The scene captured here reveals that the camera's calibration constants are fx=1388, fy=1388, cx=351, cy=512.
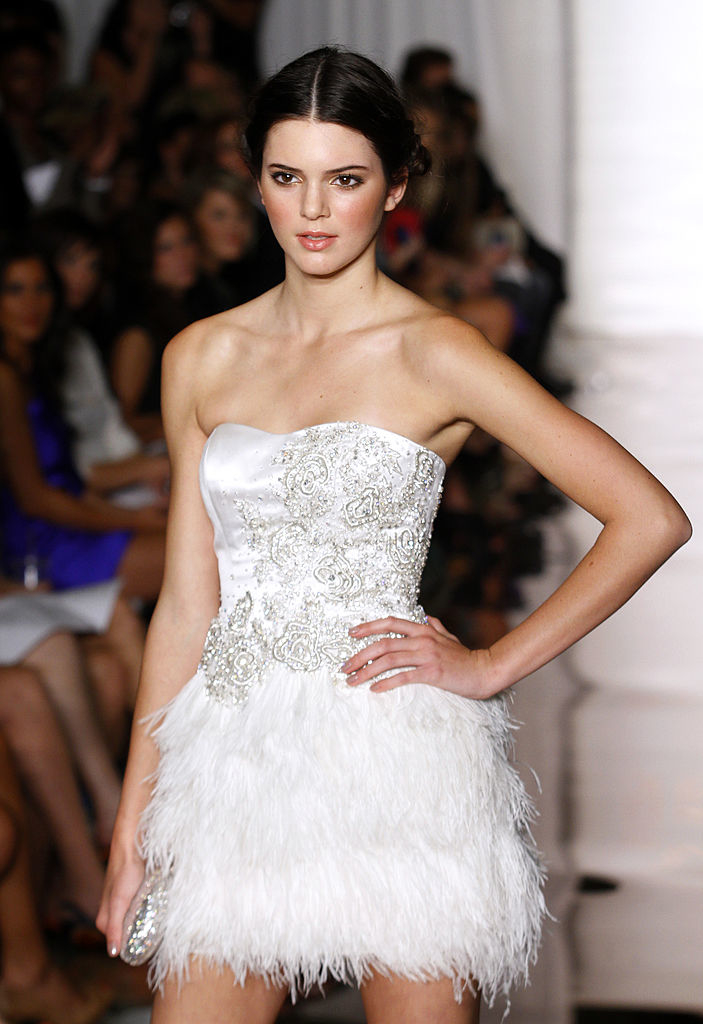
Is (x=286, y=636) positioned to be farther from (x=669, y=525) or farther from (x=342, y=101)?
(x=342, y=101)

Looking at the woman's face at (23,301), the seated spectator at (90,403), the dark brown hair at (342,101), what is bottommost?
the seated spectator at (90,403)

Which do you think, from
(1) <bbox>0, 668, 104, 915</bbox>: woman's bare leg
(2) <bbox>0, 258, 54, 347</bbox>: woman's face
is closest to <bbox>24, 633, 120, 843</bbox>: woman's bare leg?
(1) <bbox>0, 668, 104, 915</bbox>: woman's bare leg

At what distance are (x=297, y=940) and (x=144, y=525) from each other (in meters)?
2.67

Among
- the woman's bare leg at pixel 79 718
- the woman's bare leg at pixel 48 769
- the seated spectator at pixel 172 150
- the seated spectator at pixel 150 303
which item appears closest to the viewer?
the woman's bare leg at pixel 48 769

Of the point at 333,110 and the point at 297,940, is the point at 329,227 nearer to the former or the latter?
the point at 333,110

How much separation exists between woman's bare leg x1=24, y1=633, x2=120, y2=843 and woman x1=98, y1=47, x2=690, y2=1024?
4.85ft

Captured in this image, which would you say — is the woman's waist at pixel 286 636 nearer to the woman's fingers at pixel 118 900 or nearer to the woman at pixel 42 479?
the woman's fingers at pixel 118 900

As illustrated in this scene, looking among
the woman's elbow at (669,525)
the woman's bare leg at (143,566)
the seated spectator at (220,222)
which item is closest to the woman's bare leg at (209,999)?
the woman's elbow at (669,525)

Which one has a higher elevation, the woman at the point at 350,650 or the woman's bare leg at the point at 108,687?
the woman at the point at 350,650

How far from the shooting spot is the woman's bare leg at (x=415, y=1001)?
1.63 metres

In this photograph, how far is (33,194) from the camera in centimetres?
644

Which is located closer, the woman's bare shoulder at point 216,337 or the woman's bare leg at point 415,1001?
the woman's bare leg at point 415,1001

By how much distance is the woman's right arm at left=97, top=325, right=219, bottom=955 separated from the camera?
71.9 inches

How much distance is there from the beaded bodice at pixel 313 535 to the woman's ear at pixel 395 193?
30 centimetres
